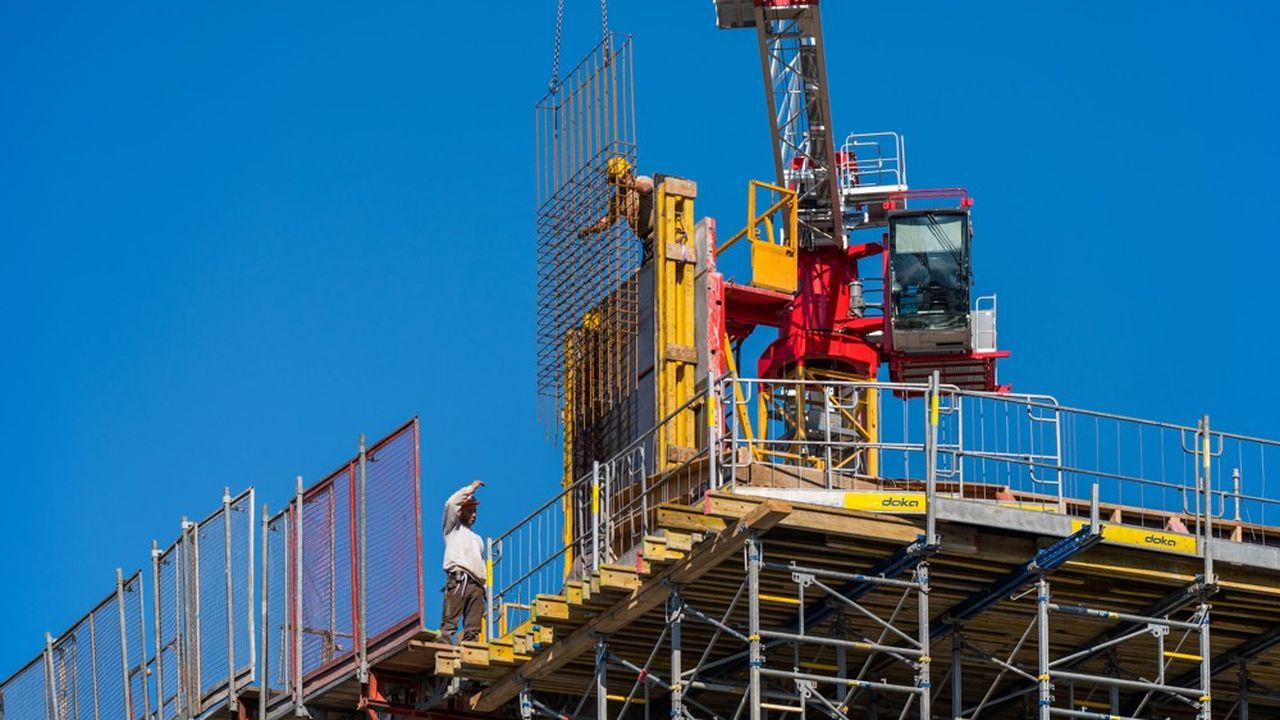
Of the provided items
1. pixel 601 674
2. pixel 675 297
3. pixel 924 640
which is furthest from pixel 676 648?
pixel 675 297

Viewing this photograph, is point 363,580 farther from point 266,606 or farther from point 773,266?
point 773,266

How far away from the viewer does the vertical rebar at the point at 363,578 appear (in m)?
53.2

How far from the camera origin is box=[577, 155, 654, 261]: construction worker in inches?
2601

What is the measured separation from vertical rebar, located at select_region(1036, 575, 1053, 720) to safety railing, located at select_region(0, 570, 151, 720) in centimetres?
1769

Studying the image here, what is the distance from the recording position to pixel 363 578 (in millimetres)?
53375

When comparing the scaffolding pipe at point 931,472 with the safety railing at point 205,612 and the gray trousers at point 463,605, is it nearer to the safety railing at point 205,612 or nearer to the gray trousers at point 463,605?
the gray trousers at point 463,605

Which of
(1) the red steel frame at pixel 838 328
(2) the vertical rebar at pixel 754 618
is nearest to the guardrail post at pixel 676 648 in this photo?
(2) the vertical rebar at pixel 754 618

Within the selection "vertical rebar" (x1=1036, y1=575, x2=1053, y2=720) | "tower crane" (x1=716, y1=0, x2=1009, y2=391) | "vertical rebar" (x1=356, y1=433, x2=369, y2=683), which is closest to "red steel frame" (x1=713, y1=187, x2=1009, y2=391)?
"tower crane" (x1=716, y1=0, x2=1009, y2=391)

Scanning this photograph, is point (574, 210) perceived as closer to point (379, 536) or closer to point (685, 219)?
point (685, 219)

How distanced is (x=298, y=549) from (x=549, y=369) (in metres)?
14.8

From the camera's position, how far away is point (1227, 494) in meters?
52.1

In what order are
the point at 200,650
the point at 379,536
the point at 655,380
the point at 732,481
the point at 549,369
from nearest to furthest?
the point at 732,481
the point at 379,536
the point at 200,650
the point at 655,380
the point at 549,369

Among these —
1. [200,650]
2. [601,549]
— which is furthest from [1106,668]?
[200,650]

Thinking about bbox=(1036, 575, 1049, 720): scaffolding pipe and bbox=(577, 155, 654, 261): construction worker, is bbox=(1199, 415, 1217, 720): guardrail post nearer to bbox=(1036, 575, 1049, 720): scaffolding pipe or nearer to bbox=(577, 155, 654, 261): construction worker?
bbox=(1036, 575, 1049, 720): scaffolding pipe
